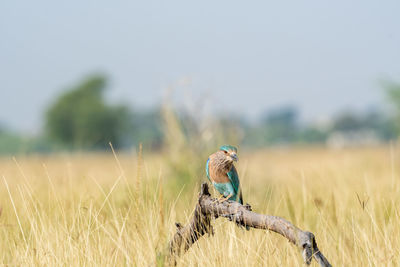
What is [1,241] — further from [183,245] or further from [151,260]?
[183,245]

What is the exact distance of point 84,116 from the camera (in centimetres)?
4838

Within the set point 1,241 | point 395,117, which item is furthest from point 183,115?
point 395,117

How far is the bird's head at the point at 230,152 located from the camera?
2693 millimetres

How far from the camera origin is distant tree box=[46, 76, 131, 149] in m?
48.2

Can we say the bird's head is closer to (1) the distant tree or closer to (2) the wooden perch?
(2) the wooden perch

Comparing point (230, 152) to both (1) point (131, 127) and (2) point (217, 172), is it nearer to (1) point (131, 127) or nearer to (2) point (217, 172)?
(2) point (217, 172)

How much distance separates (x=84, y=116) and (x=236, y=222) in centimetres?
4724

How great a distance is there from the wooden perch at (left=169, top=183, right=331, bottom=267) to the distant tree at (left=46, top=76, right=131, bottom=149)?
146ft

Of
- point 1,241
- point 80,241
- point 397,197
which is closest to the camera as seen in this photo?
point 80,241

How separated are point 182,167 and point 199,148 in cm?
37

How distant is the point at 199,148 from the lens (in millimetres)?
6668

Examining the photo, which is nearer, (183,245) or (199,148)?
(183,245)

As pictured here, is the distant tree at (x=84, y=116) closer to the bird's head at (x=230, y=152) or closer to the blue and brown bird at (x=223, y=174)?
the blue and brown bird at (x=223, y=174)

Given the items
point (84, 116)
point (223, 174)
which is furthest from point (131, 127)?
point (223, 174)
